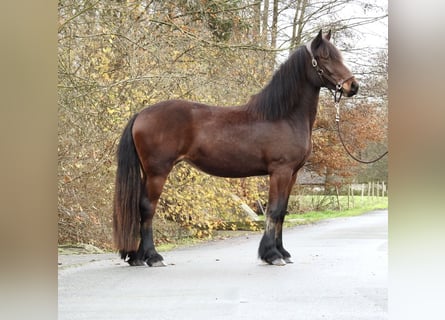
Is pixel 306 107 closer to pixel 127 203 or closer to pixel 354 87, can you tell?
pixel 354 87

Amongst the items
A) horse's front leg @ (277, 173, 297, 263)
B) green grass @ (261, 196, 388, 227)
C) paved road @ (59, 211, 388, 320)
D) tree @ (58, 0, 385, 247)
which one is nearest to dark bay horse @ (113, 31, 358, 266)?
horse's front leg @ (277, 173, 297, 263)

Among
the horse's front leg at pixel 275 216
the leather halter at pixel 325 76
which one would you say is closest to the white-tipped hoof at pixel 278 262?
the horse's front leg at pixel 275 216

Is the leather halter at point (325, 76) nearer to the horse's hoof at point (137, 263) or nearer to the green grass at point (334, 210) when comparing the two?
the green grass at point (334, 210)

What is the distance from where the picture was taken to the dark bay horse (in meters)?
3.62

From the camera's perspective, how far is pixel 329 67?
3.57 m

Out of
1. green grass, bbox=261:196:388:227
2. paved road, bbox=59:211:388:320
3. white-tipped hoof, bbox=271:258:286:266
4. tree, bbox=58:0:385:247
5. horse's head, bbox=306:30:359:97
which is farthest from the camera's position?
tree, bbox=58:0:385:247

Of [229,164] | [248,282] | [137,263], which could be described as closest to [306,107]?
[229,164]

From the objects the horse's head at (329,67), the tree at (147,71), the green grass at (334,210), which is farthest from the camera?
the tree at (147,71)

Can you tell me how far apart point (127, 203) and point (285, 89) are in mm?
1159

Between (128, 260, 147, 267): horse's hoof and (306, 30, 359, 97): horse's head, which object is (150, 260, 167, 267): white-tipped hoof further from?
(306, 30, 359, 97): horse's head

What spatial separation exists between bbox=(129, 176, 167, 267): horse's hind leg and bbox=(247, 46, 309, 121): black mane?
2.46ft

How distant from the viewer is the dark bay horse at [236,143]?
3.62 m
